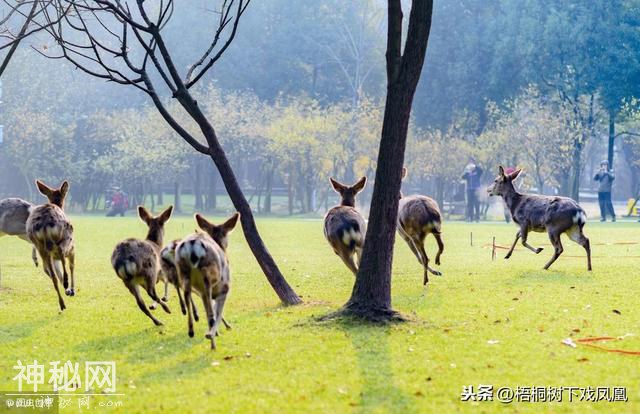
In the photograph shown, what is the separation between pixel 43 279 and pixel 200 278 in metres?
8.00

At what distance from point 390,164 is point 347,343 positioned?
2.22m

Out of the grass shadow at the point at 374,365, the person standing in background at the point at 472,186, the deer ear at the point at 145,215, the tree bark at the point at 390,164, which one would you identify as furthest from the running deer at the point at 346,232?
the person standing in background at the point at 472,186

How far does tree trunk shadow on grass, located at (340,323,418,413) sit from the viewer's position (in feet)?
22.5

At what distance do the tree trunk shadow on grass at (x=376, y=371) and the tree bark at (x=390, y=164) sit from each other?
47cm

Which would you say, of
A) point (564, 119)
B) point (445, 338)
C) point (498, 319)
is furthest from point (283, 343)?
point (564, 119)

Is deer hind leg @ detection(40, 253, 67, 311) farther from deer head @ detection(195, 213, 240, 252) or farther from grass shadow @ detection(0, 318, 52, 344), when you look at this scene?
deer head @ detection(195, 213, 240, 252)

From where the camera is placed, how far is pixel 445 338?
944 cm

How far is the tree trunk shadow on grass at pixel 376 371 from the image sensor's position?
6863 mm

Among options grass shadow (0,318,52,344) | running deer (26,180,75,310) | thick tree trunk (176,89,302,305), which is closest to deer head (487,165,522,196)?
thick tree trunk (176,89,302,305)

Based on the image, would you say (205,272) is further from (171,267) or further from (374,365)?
(374,365)

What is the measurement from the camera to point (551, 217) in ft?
52.1

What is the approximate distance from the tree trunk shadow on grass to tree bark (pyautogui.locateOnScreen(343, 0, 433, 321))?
47 centimetres

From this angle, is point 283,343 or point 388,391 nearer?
point 388,391

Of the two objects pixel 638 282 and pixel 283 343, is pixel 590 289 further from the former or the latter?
pixel 283 343
